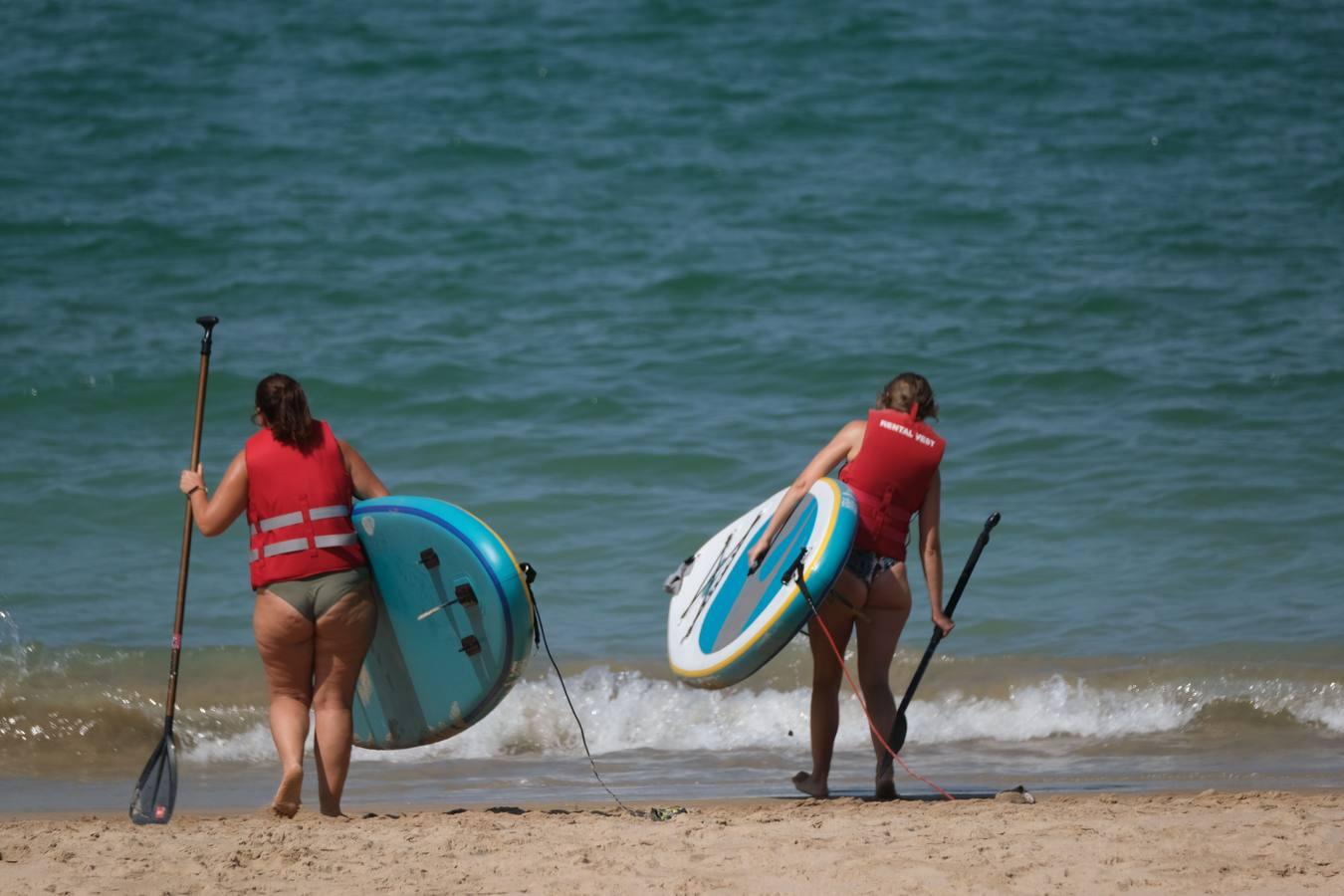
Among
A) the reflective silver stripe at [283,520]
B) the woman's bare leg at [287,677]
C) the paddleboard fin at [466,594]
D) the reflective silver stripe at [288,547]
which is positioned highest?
the reflective silver stripe at [283,520]

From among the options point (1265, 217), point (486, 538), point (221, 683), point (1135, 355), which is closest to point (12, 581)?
point (221, 683)

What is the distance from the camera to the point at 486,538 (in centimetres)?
546

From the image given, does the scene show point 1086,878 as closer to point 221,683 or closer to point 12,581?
point 221,683

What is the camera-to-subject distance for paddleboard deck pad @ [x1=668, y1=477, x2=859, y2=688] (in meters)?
5.55

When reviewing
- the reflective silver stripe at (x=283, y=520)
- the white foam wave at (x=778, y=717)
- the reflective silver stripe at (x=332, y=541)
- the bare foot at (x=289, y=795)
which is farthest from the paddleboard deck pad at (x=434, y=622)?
the white foam wave at (x=778, y=717)

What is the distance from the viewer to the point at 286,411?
5180 millimetres

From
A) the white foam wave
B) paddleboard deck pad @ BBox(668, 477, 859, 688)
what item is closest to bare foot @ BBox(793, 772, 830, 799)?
paddleboard deck pad @ BBox(668, 477, 859, 688)

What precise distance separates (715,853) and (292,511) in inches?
70.2

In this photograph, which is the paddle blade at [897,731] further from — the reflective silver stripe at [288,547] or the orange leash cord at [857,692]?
the reflective silver stripe at [288,547]

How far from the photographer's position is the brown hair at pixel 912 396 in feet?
19.1

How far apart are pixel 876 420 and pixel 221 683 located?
4.13 metres

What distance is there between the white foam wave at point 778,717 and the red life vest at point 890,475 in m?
1.87

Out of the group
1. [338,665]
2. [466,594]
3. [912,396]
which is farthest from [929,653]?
[338,665]

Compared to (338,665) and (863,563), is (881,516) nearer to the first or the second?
(863,563)
